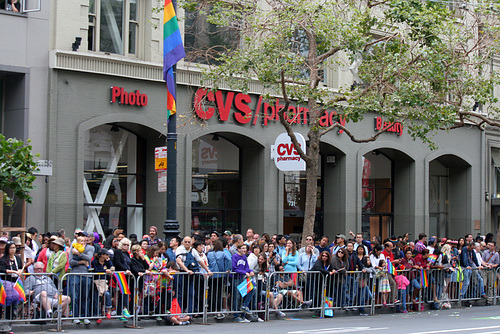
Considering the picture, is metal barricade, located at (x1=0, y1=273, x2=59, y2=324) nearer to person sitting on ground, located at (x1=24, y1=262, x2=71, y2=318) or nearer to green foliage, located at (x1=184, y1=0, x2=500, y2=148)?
person sitting on ground, located at (x1=24, y1=262, x2=71, y2=318)

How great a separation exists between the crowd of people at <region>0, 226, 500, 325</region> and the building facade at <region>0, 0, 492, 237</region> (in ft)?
7.32

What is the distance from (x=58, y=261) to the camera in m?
14.7

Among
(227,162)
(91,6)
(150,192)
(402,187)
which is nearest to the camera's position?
(91,6)

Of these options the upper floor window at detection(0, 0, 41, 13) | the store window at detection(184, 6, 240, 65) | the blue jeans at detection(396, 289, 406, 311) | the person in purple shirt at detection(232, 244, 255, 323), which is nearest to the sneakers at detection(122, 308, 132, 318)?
the person in purple shirt at detection(232, 244, 255, 323)

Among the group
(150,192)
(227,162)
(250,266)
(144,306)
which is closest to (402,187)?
(227,162)

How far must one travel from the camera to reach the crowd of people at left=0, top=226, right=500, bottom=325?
48.3 feet

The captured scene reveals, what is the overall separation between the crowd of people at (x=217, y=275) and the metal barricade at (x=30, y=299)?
2 cm

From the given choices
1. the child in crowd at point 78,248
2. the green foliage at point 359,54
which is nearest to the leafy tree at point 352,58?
the green foliage at point 359,54

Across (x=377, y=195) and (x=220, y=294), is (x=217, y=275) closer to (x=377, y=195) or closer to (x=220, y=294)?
(x=220, y=294)

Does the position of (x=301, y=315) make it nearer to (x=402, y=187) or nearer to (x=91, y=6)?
(x=91, y=6)

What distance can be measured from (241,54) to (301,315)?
21.3 feet

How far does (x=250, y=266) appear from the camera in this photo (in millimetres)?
17328

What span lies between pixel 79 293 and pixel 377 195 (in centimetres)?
1914

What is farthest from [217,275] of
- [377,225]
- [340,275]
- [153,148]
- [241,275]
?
[377,225]
